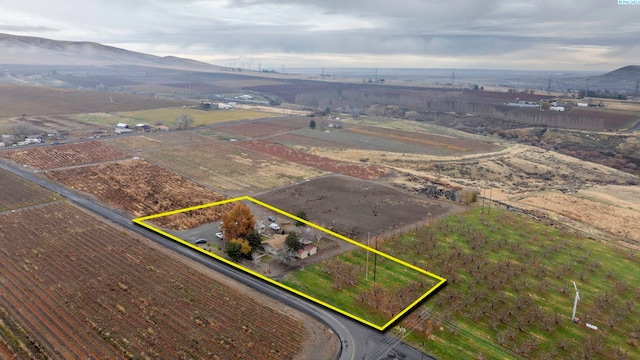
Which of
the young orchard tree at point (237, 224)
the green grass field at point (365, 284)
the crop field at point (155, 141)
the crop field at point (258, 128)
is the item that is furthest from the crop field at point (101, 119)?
the green grass field at point (365, 284)

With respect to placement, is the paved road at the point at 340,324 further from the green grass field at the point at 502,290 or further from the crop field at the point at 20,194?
the crop field at the point at 20,194

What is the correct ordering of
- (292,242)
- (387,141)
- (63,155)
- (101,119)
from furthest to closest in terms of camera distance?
(101,119), (387,141), (63,155), (292,242)

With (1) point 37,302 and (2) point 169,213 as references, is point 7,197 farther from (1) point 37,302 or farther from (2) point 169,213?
(1) point 37,302

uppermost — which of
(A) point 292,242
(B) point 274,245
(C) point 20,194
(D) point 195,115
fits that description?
(D) point 195,115

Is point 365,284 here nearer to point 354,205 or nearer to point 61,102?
point 354,205

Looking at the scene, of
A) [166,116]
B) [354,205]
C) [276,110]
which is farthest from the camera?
[276,110]

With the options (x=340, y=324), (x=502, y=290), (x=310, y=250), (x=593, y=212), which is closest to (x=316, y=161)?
(x=310, y=250)
